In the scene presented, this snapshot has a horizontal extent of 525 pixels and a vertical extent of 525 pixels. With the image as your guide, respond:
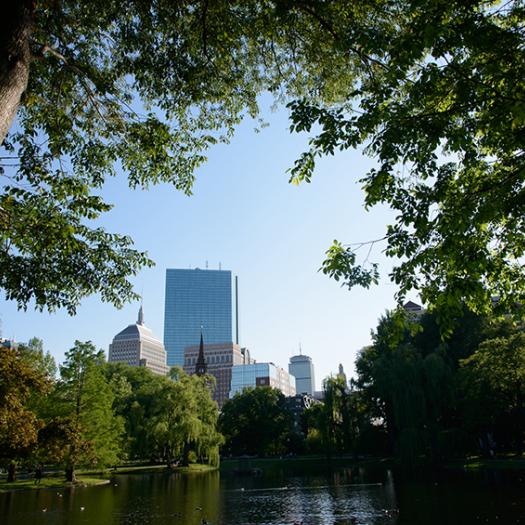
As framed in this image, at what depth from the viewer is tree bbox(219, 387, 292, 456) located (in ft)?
250

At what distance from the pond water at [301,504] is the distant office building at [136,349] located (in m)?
155

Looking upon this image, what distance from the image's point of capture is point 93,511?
21328 millimetres

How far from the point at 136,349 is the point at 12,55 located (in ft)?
608

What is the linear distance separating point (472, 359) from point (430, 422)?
5567 millimetres

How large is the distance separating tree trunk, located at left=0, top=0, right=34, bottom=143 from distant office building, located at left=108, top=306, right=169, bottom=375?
180m

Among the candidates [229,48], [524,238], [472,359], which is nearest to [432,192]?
[524,238]

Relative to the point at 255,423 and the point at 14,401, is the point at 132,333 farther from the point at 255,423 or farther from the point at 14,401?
the point at 14,401

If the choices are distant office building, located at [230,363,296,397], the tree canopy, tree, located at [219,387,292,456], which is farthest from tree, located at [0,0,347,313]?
distant office building, located at [230,363,296,397]

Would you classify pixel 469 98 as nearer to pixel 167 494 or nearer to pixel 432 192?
pixel 432 192

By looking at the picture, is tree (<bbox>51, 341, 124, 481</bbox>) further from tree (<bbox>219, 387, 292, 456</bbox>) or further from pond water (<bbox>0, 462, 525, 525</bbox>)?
tree (<bbox>219, 387, 292, 456</bbox>)

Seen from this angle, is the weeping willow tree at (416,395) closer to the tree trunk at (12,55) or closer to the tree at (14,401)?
the tree at (14,401)

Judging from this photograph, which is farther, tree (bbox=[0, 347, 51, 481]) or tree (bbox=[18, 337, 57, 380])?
tree (bbox=[18, 337, 57, 380])

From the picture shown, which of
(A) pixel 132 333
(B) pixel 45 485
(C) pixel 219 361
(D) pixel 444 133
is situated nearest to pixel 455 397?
(B) pixel 45 485

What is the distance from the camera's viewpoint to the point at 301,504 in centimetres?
2267
